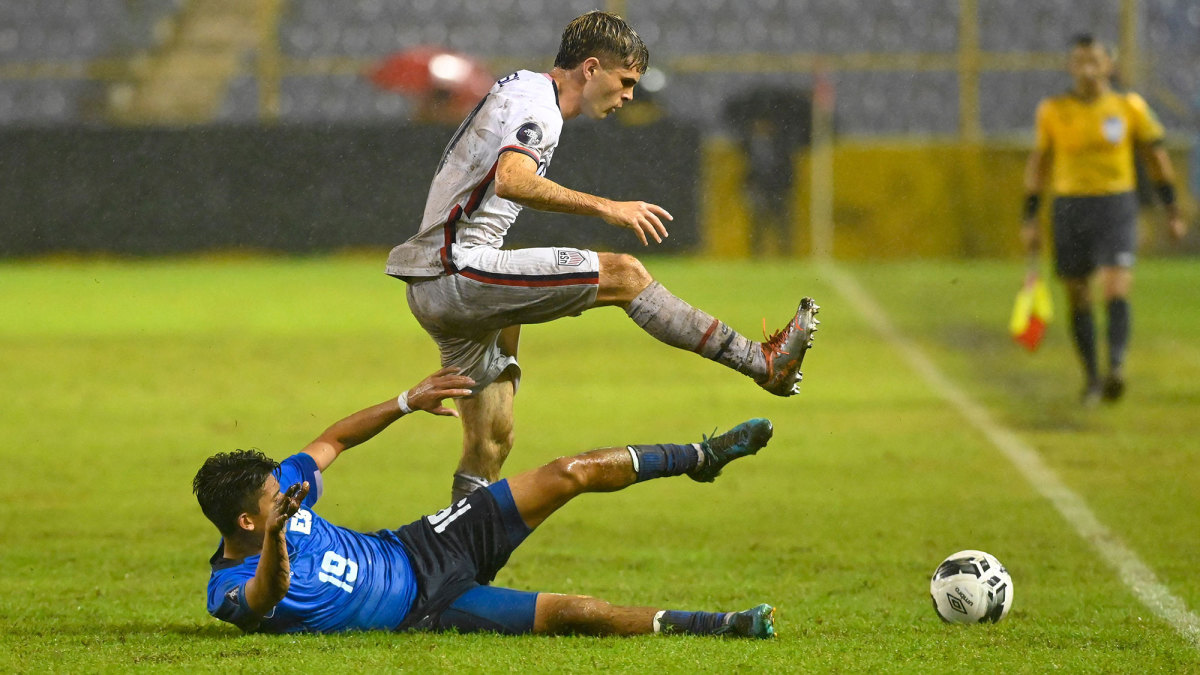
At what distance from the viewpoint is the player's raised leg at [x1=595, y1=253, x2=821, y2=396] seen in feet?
18.3

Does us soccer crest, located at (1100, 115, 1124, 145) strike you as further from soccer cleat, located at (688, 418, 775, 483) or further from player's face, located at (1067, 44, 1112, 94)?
soccer cleat, located at (688, 418, 775, 483)

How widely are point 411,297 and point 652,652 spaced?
1629 mm

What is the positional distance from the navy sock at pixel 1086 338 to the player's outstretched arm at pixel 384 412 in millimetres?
6522

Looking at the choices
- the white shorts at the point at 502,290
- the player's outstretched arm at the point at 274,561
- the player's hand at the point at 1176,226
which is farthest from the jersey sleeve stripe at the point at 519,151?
the player's hand at the point at 1176,226

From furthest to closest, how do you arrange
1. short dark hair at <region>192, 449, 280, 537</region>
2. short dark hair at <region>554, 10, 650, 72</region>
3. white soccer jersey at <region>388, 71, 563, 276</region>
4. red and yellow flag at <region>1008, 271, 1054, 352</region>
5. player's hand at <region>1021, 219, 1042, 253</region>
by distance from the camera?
red and yellow flag at <region>1008, 271, 1054, 352</region> < player's hand at <region>1021, 219, 1042, 253</region> < short dark hair at <region>554, 10, 650, 72</region> < white soccer jersey at <region>388, 71, 563, 276</region> < short dark hair at <region>192, 449, 280, 537</region>

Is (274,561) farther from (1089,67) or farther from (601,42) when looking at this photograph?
(1089,67)

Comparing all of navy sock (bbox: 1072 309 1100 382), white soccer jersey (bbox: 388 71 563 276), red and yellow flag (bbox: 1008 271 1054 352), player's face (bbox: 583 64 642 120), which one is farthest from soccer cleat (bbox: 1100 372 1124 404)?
white soccer jersey (bbox: 388 71 563 276)

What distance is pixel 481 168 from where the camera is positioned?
5.72 m

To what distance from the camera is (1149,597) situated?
20.1ft

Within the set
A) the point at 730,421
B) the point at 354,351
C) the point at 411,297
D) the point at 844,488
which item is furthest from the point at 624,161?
the point at 411,297

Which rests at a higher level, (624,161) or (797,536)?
(624,161)

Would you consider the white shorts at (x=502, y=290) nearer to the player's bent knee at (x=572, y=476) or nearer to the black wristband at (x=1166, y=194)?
the player's bent knee at (x=572, y=476)

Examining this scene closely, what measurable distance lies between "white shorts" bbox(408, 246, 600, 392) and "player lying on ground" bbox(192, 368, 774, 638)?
0.26 meters

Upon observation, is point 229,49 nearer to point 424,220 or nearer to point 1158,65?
point 1158,65
